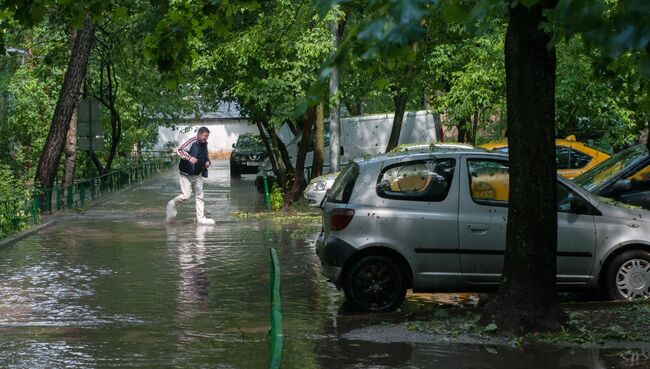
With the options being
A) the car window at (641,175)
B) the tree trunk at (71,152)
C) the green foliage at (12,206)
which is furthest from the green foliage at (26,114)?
the car window at (641,175)

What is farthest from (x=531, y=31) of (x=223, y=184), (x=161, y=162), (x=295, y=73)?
(x=161, y=162)

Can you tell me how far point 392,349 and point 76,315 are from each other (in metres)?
3.93

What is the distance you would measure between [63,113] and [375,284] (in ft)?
61.8

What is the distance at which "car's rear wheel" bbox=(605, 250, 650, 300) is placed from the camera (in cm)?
1199

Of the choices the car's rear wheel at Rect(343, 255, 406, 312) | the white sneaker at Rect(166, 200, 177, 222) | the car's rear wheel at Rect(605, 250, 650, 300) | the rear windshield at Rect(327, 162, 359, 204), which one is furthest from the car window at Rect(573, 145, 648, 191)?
the white sneaker at Rect(166, 200, 177, 222)

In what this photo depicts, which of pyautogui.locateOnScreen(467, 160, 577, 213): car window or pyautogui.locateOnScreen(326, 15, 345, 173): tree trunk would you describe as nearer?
pyautogui.locateOnScreen(467, 160, 577, 213): car window

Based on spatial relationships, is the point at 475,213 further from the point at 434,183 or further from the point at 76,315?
the point at 76,315

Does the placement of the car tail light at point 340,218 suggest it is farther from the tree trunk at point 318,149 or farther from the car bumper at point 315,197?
the tree trunk at point 318,149

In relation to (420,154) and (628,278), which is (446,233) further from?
(628,278)

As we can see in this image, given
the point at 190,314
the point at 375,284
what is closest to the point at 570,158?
the point at 375,284

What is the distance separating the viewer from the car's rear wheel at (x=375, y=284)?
38.3 ft

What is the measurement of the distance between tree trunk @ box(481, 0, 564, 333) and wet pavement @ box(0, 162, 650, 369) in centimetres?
63

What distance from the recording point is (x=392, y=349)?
970 cm

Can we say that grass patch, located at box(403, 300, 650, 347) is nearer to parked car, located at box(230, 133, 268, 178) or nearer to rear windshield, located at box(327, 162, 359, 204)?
rear windshield, located at box(327, 162, 359, 204)
